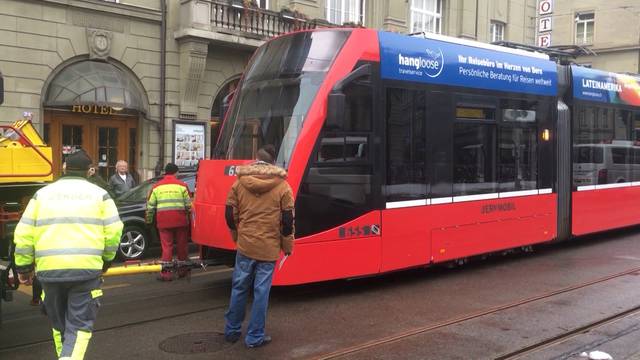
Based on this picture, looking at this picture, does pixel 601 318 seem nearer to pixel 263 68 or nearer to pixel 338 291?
pixel 338 291

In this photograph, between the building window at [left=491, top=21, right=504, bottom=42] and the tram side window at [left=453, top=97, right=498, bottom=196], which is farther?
the building window at [left=491, top=21, right=504, bottom=42]

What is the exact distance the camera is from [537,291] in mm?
7578

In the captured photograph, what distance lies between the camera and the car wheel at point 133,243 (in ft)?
33.3

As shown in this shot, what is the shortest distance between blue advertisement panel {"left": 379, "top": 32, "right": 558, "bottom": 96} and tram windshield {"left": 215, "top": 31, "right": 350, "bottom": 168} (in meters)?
0.76

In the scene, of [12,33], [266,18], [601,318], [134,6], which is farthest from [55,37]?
[601,318]

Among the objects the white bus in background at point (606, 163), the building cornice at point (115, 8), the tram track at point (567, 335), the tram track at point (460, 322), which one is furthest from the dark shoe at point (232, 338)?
the building cornice at point (115, 8)

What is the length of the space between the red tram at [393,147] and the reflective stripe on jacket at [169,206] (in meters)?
1.11

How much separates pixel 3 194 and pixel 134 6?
11269 mm

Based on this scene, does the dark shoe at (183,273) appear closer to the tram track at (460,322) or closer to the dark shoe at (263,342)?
the dark shoe at (263,342)

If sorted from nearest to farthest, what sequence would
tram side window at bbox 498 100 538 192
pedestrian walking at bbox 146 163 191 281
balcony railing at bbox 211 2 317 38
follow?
pedestrian walking at bbox 146 163 191 281, tram side window at bbox 498 100 538 192, balcony railing at bbox 211 2 317 38

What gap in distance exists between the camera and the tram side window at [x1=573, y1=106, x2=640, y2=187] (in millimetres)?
10477

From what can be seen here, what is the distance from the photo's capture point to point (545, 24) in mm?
26062

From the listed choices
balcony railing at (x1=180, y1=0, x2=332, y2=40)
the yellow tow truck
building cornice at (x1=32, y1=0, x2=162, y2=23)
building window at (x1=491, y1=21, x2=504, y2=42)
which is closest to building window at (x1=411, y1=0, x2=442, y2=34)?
building window at (x1=491, y1=21, x2=504, y2=42)

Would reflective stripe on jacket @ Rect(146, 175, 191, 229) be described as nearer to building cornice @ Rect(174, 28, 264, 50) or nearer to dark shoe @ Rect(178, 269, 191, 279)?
dark shoe @ Rect(178, 269, 191, 279)
